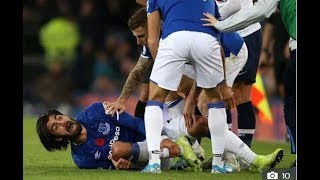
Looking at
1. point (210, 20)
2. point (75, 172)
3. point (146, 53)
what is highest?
point (210, 20)

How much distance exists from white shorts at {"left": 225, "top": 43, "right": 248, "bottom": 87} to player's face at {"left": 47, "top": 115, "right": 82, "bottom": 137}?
4.68 feet

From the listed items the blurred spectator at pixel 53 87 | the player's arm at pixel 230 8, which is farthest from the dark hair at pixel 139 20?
the blurred spectator at pixel 53 87

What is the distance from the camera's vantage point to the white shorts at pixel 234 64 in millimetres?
8891

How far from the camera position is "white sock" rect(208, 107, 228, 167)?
7.96 metres

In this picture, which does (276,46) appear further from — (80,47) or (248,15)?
(248,15)

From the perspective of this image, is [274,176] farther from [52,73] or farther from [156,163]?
[52,73]

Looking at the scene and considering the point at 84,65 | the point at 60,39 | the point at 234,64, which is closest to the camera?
the point at 234,64

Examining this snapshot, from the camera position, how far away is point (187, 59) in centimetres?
793

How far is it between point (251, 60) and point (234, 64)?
1.59ft

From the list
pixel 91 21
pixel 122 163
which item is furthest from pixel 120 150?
pixel 91 21

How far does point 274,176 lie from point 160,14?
1.51 meters

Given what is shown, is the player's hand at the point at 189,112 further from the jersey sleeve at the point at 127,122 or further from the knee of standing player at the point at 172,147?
the jersey sleeve at the point at 127,122

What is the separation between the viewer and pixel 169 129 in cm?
848

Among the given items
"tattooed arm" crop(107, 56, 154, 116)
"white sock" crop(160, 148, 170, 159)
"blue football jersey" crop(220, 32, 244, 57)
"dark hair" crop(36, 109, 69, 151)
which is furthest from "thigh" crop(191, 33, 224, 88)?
"dark hair" crop(36, 109, 69, 151)
